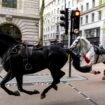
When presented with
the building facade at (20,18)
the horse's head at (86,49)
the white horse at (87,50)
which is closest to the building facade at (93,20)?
the building facade at (20,18)

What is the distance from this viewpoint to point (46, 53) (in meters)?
7.98

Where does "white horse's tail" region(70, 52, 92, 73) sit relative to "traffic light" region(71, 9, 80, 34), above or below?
below

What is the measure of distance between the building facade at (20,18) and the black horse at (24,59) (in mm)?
22637

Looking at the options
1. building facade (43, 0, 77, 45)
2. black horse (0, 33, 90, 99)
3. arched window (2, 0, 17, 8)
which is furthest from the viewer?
building facade (43, 0, 77, 45)

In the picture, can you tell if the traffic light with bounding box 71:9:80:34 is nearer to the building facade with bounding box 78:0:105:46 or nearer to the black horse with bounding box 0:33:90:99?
the black horse with bounding box 0:33:90:99

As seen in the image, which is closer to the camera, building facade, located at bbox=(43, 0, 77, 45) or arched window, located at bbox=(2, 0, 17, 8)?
arched window, located at bbox=(2, 0, 17, 8)

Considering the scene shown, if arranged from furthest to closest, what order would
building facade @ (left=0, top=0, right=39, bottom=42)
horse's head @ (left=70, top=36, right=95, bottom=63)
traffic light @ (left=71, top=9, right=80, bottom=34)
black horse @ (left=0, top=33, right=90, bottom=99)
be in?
1. building facade @ (left=0, top=0, right=39, bottom=42)
2. traffic light @ (left=71, top=9, right=80, bottom=34)
3. horse's head @ (left=70, top=36, right=95, bottom=63)
4. black horse @ (left=0, top=33, right=90, bottom=99)

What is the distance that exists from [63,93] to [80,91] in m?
0.66

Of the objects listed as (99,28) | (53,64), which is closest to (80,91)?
(53,64)

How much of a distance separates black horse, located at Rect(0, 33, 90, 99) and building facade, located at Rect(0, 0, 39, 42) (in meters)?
22.6

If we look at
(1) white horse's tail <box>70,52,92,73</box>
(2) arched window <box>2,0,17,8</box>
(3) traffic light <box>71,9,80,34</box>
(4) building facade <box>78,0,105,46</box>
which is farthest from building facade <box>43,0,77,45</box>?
(1) white horse's tail <box>70,52,92,73</box>

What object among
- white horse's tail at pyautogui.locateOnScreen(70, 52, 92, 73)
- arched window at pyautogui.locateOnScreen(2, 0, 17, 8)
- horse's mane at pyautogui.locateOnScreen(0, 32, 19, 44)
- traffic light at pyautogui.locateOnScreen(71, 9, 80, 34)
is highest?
arched window at pyautogui.locateOnScreen(2, 0, 17, 8)

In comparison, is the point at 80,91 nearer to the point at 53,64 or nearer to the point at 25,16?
the point at 53,64

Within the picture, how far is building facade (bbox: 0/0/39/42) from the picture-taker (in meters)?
30.8
